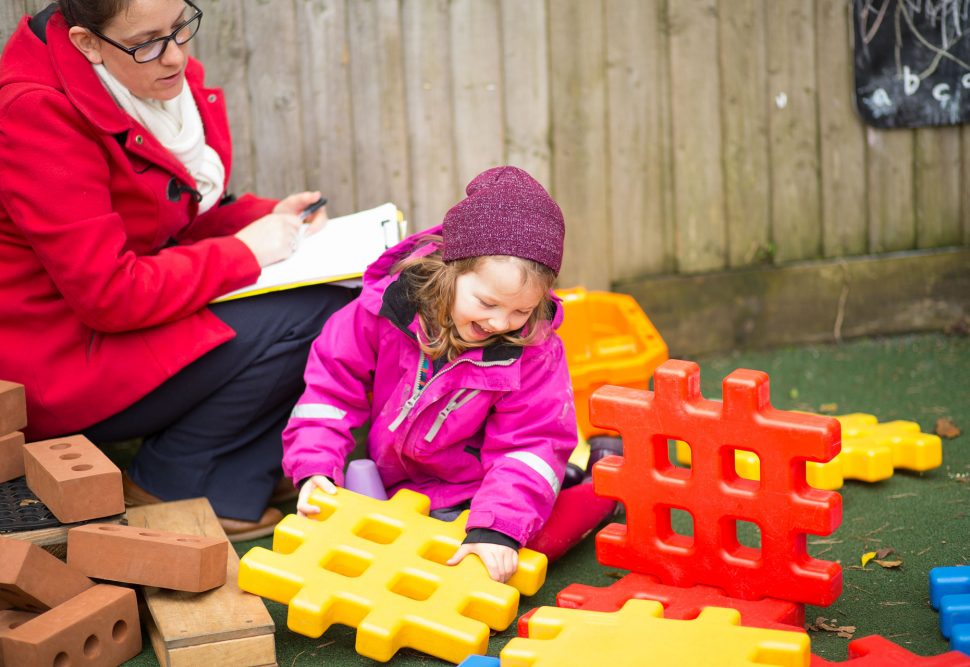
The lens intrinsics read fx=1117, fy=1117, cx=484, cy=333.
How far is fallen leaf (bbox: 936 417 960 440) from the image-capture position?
3449mm

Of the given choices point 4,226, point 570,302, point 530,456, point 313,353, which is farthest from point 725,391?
point 4,226

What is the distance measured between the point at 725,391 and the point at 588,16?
2170mm

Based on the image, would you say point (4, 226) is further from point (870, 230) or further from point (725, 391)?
point (870, 230)

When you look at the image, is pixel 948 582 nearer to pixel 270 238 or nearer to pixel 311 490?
pixel 311 490

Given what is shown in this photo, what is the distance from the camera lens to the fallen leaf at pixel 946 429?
136 inches

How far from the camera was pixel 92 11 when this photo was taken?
8.28 ft

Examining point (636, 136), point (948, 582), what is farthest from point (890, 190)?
point (948, 582)

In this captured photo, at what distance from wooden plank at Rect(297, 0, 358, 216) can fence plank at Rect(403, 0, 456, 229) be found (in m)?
0.22

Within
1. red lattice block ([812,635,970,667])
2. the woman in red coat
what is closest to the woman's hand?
the woman in red coat

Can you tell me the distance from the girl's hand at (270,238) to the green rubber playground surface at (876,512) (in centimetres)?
72

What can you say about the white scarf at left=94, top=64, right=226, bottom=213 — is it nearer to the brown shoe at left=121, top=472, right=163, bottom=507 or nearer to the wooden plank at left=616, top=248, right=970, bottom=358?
the brown shoe at left=121, top=472, right=163, bottom=507

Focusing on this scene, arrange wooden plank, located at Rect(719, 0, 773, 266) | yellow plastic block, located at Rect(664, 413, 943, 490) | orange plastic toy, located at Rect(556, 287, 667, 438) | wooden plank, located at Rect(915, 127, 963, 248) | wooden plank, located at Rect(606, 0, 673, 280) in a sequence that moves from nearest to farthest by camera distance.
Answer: yellow plastic block, located at Rect(664, 413, 943, 490)
orange plastic toy, located at Rect(556, 287, 667, 438)
wooden plank, located at Rect(606, 0, 673, 280)
wooden plank, located at Rect(719, 0, 773, 266)
wooden plank, located at Rect(915, 127, 963, 248)

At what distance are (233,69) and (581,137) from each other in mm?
1274

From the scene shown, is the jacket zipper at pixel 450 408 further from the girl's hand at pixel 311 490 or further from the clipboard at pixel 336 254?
Result: the clipboard at pixel 336 254
